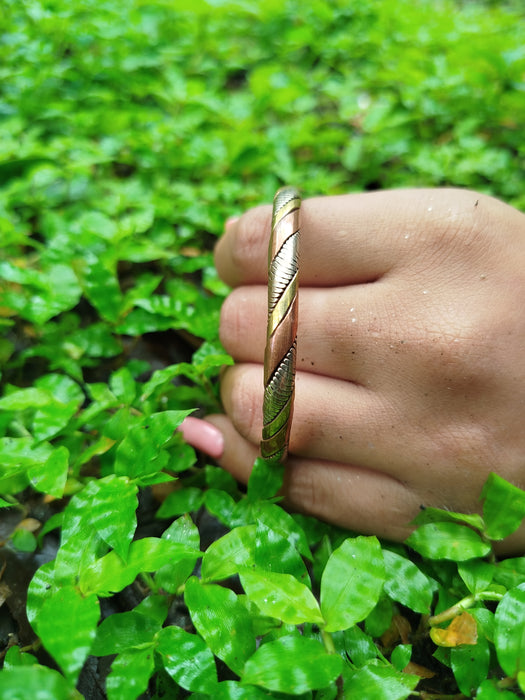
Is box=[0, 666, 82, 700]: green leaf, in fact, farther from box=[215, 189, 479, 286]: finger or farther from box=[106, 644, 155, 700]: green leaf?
box=[215, 189, 479, 286]: finger

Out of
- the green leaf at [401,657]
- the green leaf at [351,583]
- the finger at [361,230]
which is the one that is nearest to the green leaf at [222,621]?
the green leaf at [351,583]

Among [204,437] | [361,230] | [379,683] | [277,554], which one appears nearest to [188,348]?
[204,437]

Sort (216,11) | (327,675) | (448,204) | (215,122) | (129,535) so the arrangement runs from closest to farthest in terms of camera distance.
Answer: (327,675), (129,535), (448,204), (215,122), (216,11)

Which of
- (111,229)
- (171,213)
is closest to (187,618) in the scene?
(111,229)

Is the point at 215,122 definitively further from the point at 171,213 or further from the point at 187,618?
the point at 187,618

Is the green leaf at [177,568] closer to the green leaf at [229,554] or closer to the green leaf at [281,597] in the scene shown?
the green leaf at [229,554]

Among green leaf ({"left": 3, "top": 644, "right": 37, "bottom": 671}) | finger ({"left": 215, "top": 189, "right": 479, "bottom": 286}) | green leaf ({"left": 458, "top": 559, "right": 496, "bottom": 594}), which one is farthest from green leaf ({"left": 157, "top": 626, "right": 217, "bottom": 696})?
finger ({"left": 215, "top": 189, "right": 479, "bottom": 286})

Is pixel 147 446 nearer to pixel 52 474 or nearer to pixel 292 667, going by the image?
pixel 52 474
